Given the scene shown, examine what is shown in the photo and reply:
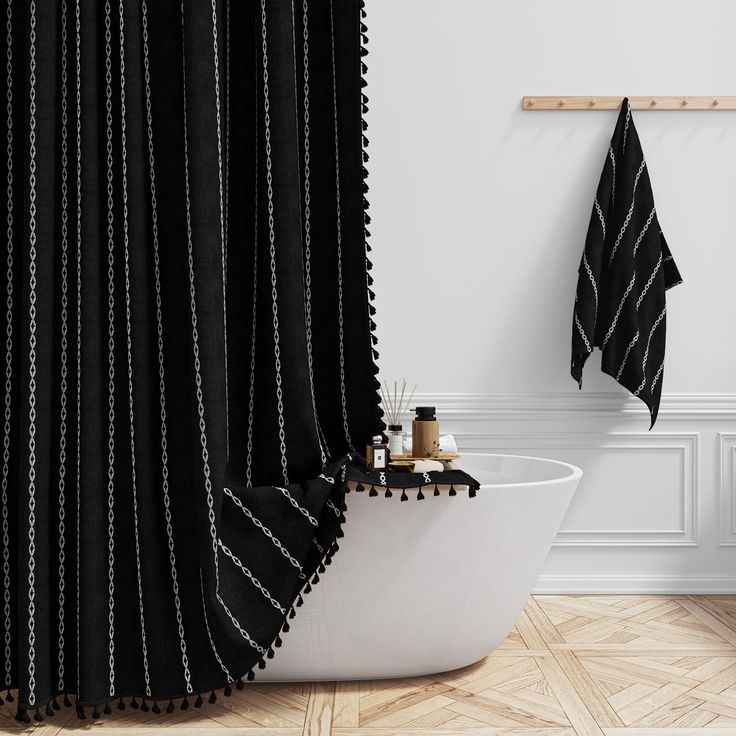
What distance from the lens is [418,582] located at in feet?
5.49

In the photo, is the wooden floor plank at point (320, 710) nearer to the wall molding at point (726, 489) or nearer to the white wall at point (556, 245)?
the white wall at point (556, 245)

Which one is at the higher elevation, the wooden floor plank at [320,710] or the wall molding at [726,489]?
the wall molding at [726,489]

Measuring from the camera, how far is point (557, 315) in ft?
8.21

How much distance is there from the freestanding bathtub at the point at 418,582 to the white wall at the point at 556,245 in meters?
0.79

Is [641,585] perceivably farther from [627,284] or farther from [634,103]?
[634,103]

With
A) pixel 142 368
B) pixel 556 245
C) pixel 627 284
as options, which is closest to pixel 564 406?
pixel 627 284

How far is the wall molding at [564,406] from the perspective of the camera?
249 cm

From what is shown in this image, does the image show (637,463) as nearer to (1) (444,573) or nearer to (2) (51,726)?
(1) (444,573)

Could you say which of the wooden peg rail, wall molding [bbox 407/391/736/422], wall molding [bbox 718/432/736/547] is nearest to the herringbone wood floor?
wall molding [bbox 718/432/736/547]

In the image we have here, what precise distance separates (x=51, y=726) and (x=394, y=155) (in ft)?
6.51

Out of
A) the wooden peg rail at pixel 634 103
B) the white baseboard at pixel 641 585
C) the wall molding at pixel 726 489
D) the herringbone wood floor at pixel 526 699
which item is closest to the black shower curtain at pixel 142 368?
the herringbone wood floor at pixel 526 699

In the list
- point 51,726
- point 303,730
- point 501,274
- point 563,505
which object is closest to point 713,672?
point 563,505

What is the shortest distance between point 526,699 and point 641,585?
38.9 inches

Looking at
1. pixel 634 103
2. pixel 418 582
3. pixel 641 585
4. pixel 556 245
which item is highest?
pixel 634 103
